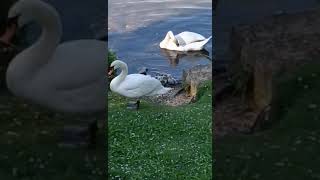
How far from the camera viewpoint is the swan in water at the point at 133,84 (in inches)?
77.3

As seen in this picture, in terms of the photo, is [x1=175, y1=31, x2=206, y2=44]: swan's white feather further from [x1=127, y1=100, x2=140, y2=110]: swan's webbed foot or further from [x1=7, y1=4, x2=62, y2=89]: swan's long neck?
[x1=7, y1=4, x2=62, y2=89]: swan's long neck

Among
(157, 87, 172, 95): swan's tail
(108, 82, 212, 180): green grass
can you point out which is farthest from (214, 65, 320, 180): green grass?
(157, 87, 172, 95): swan's tail

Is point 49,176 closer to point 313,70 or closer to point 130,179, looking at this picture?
point 130,179

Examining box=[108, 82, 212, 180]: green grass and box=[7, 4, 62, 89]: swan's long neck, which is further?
box=[108, 82, 212, 180]: green grass

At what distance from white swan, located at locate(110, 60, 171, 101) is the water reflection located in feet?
0.30

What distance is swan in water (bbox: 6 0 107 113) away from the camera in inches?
73.0

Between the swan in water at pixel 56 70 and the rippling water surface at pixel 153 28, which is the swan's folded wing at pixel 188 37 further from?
the swan in water at pixel 56 70

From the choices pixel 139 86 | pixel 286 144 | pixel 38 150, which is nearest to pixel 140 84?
pixel 139 86

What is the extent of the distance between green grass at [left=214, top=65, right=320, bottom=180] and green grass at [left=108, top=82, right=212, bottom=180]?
96mm

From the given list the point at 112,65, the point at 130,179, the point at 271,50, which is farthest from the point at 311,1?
the point at 130,179

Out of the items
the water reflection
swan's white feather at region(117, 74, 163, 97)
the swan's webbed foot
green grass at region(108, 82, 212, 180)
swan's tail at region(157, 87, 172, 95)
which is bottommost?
green grass at region(108, 82, 212, 180)

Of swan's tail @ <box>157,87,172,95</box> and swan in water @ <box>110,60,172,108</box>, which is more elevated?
swan in water @ <box>110,60,172,108</box>

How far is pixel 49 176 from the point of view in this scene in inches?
74.3

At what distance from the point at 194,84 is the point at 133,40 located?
27 centimetres
